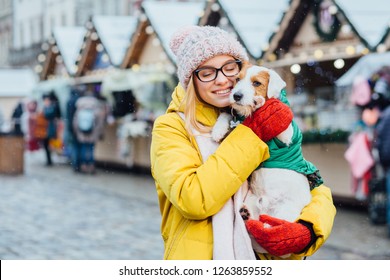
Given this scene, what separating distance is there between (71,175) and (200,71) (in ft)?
34.1

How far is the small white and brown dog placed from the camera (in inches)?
86.7

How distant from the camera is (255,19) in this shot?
840 cm

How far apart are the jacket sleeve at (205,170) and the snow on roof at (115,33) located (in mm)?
9201

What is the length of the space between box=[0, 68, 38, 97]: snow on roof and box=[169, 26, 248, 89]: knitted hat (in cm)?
1341

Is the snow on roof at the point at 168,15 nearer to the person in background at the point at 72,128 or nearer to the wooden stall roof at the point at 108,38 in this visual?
the wooden stall roof at the point at 108,38

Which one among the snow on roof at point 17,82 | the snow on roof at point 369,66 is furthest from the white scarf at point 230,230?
the snow on roof at point 17,82

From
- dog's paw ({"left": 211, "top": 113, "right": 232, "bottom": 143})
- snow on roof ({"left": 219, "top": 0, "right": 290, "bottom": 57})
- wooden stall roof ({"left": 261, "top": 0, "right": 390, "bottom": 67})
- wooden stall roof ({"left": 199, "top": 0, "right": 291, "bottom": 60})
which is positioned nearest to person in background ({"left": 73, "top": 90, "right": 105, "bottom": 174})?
wooden stall roof ({"left": 199, "top": 0, "right": 291, "bottom": 60})

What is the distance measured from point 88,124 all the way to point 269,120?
9.83m

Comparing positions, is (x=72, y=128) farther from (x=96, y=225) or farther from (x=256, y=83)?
(x=256, y=83)

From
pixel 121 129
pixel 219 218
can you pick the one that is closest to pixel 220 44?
pixel 219 218

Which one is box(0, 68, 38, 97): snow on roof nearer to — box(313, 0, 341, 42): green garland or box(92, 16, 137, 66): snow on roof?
box(92, 16, 137, 66): snow on roof

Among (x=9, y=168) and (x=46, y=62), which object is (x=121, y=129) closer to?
(x=9, y=168)

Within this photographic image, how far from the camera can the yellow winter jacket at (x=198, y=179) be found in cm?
210

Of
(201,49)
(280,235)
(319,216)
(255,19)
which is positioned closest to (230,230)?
(280,235)
